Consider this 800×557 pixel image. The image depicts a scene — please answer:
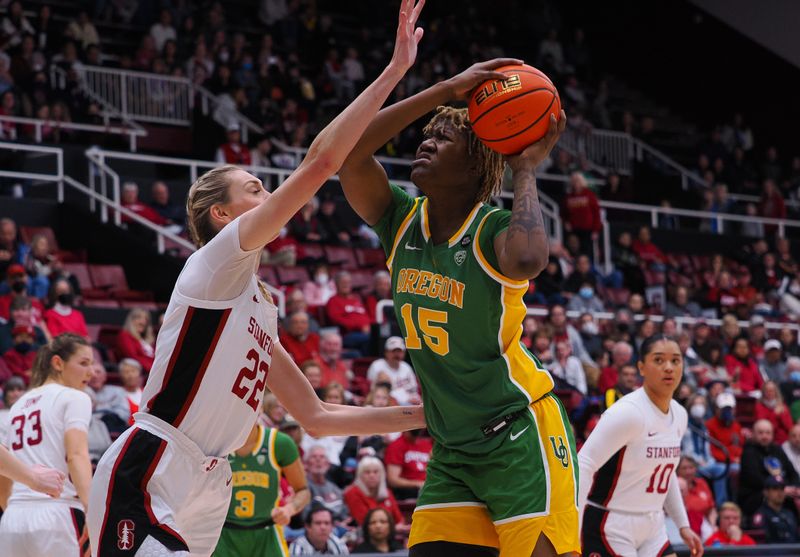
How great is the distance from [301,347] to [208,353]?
28.3 feet

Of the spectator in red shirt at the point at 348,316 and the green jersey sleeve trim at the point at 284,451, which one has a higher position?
the spectator in red shirt at the point at 348,316

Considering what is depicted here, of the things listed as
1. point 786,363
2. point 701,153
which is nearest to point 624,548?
point 786,363

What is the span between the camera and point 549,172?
2089 centimetres

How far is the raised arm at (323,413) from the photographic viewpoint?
4355mm

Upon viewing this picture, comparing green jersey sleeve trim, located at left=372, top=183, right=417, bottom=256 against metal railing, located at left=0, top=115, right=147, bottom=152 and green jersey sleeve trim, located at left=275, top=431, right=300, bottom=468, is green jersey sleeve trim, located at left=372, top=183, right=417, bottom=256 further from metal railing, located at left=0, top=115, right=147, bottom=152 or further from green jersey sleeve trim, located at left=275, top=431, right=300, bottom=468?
metal railing, located at left=0, top=115, right=147, bottom=152

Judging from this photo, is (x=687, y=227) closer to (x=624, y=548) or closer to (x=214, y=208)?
(x=624, y=548)

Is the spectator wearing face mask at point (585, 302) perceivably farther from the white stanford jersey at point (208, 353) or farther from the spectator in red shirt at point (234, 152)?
the white stanford jersey at point (208, 353)

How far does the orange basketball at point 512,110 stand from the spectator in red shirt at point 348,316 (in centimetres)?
962

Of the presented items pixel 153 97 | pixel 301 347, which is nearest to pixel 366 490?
pixel 301 347

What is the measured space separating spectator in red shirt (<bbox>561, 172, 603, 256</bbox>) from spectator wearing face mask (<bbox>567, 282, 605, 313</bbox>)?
1.51 meters

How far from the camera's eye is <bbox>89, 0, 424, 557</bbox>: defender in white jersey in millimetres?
3580

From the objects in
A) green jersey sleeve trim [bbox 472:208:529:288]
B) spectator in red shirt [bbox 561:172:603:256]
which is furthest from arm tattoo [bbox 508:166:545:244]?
spectator in red shirt [bbox 561:172:603:256]

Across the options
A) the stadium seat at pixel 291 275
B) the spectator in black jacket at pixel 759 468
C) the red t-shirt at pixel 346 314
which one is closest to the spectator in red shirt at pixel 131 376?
the red t-shirt at pixel 346 314

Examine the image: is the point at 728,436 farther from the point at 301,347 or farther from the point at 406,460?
the point at 301,347
